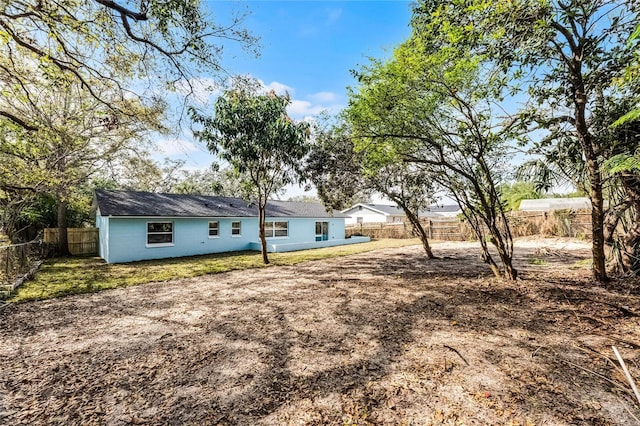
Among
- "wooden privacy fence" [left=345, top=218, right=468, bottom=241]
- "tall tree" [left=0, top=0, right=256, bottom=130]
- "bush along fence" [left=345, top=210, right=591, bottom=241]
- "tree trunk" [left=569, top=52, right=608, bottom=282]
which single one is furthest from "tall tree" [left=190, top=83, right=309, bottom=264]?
"wooden privacy fence" [left=345, top=218, right=468, bottom=241]

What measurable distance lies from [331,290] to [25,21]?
8740 millimetres

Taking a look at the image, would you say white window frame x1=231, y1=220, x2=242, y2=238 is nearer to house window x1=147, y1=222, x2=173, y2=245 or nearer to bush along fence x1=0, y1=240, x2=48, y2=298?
house window x1=147, y1=222, x2=173, y2=245

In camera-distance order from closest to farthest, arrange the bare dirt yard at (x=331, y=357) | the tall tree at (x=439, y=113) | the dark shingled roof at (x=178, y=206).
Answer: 1. the bare dirt yard at (x=331, y=357)
2. the tall tree at (x=439, y=113)
3. the dark shingled roof at (x=178, y=206)

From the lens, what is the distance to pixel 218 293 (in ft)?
23.6

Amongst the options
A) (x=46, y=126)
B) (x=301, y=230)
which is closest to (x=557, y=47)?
(x=46, y=126)

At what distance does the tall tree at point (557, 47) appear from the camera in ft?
14.8

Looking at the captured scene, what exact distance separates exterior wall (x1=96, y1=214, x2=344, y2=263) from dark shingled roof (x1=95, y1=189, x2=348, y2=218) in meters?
0.38

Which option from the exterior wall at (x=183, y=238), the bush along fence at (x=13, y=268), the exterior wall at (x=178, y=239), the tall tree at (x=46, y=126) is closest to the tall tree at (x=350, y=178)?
the tall tree at (x=46, y=126)

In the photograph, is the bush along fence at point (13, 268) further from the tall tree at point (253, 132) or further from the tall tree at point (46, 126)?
the tall tree at point (253, 132)

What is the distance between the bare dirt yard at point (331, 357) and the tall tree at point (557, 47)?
3.20 metres

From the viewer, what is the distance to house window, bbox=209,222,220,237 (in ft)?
54.0

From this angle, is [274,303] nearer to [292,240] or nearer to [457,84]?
[457,84]

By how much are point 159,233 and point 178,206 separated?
2132 mm

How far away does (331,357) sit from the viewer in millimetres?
3719
